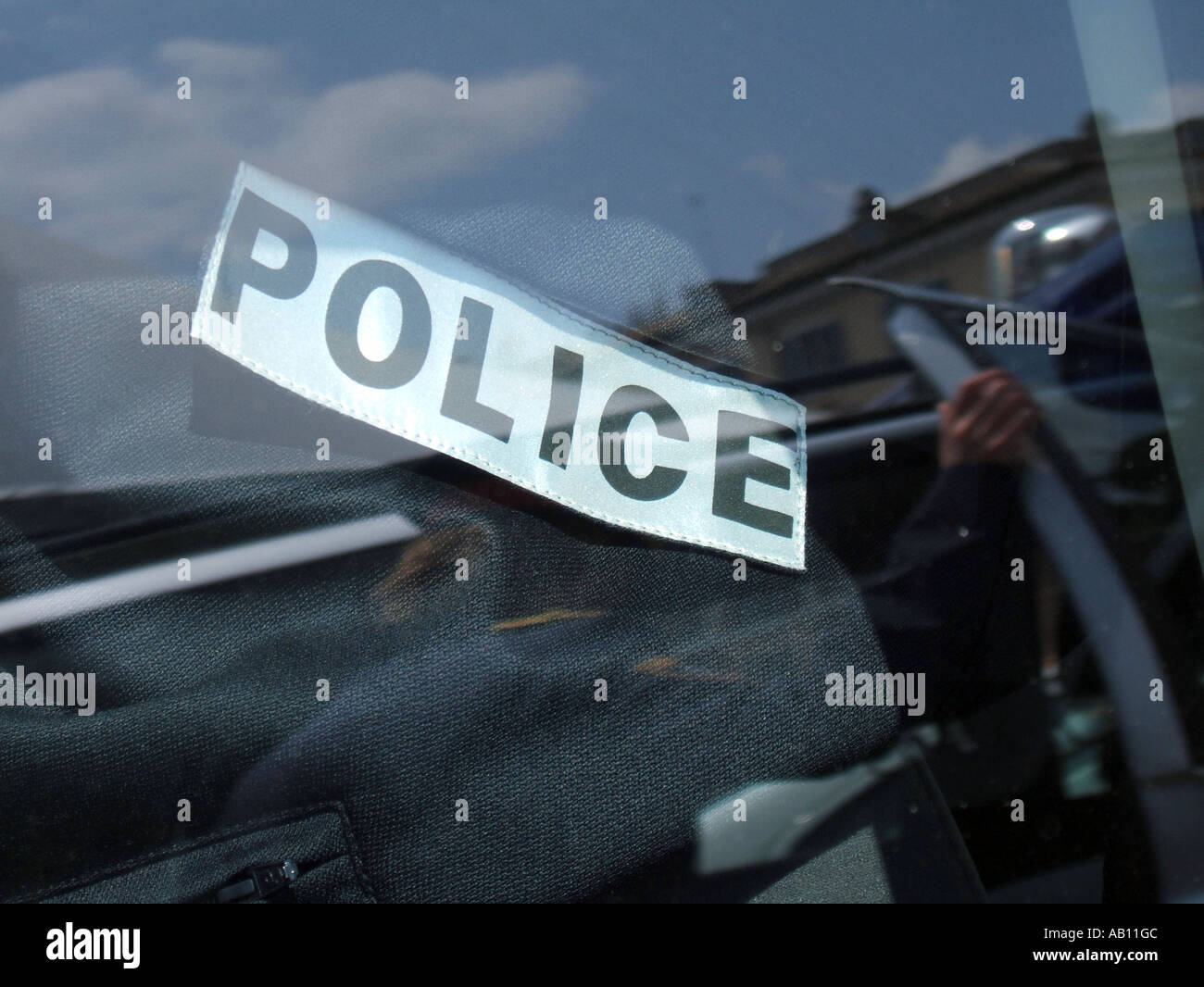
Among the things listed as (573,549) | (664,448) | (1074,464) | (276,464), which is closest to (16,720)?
(276,464)

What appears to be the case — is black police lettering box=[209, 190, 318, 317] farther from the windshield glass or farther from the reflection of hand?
the reflection of hand

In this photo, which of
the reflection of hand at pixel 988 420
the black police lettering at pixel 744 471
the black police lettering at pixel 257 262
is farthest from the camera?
the reflection of hand at pixel 988 420

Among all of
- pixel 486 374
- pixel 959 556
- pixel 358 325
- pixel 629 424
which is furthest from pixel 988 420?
pixel 358 325

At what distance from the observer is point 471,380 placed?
0.90 metres

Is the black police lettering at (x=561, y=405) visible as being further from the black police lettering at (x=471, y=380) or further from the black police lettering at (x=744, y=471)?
the black police lettering at (x=744, y=471)

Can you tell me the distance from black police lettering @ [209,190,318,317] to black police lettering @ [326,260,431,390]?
0.03m

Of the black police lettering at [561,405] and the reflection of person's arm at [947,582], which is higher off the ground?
the black police lettering at [561,405]

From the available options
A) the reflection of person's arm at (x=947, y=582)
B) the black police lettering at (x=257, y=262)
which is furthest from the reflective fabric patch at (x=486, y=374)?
the reflection of person's arm at (x=947, y=582)

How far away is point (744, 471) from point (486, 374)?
0.25 metres

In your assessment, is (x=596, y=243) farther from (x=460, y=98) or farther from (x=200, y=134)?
(x=200, y=134)

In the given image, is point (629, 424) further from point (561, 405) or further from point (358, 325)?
point (358, 325)

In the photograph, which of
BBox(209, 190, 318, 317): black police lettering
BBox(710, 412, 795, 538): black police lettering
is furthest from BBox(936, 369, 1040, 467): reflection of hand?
BBox(209, 190, 318, 317): black police lettering

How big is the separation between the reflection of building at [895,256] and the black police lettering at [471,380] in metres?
0.24

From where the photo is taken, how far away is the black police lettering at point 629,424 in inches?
36.7
